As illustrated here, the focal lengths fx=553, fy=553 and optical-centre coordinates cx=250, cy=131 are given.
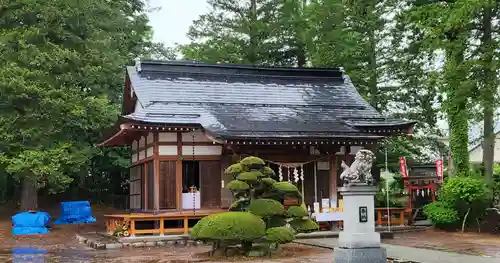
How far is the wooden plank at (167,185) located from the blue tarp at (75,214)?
741 cm

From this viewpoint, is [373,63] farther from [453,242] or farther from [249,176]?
[249,176]

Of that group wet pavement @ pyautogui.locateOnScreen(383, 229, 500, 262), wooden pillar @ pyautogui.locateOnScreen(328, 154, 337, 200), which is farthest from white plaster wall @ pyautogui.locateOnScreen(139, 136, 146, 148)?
wet pavement @ pyautogui.locateOnScreen(383, 229, 500, 262)

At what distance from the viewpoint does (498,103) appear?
12469 mm

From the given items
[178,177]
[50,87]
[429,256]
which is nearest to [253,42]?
[50,87]

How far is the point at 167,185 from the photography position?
→ 740 inches

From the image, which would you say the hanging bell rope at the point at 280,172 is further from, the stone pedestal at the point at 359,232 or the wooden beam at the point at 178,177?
the stone pedestal at the point at 359,232

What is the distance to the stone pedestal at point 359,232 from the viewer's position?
10703 millimetres

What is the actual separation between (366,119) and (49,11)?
1354 centimetres

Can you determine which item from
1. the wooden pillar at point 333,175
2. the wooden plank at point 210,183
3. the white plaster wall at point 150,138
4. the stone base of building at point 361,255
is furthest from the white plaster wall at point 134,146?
the stone base of building at point 361,255

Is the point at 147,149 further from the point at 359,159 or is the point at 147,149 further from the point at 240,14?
the point at 240,14

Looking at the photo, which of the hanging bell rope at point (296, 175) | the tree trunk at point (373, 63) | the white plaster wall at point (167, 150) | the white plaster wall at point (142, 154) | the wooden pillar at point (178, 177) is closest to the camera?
the wooden pillar at point (178, 177)

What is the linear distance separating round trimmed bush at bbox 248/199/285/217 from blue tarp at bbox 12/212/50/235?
11.7 metres

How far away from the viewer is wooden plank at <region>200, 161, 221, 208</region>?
19.2m

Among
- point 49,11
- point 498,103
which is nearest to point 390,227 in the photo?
point 498,103
